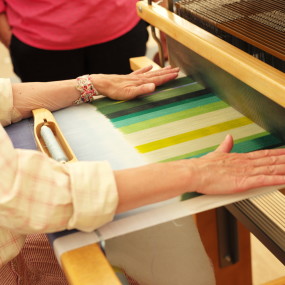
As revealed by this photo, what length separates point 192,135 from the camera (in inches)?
53.0

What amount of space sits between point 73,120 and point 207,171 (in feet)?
1.71

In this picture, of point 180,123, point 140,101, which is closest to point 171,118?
point 180,123

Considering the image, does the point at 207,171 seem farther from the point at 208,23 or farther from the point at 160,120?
the point at 208,23

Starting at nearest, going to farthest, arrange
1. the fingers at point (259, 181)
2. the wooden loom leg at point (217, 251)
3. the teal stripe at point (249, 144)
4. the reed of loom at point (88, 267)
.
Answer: the reed of loom at point (88, 267), the fingers at point (259, 181), the teal stripe at point (249, 144), the wooden loom leg at point (217, 251)

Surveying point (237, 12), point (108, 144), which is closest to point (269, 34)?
point (237, 12)

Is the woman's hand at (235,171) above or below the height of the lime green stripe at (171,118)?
above

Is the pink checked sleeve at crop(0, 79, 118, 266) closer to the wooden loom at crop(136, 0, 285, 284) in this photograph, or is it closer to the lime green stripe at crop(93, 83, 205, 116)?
Result: the wooden loom at crop(136, 0, 285, 284)

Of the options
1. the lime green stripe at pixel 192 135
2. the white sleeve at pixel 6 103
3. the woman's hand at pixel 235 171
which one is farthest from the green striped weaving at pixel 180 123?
the white sleeve at pixel 6 103

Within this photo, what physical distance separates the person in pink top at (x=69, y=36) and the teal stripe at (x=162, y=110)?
2.55 feet

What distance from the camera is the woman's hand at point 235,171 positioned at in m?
1.09

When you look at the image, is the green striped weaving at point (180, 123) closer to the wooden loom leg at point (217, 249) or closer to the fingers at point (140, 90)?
the fingers at point (140, 90)

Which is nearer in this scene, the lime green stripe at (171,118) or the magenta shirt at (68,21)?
the lime green stripe at (171,118)

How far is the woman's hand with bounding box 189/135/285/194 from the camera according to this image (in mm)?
1089

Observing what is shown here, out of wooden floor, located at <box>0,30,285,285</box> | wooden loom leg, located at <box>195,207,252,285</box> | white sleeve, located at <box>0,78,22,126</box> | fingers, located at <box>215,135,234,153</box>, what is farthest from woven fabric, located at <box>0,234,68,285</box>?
wooden floor, located at <box>0,30,285,285</box>
